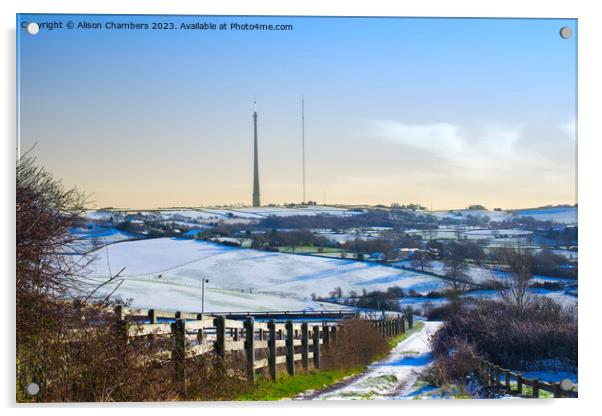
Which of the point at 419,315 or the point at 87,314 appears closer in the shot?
the point at 87,314

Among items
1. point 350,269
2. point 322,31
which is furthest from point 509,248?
point 322,31

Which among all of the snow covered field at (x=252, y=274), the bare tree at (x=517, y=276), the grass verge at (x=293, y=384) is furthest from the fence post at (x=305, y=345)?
the bare tree at (x=517, y=276)

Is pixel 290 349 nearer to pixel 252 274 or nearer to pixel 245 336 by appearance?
pixel 245 336

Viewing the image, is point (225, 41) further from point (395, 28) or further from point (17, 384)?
point (17, 384)

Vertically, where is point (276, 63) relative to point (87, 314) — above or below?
above

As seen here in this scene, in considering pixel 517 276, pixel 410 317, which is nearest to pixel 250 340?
pixel 410 317
